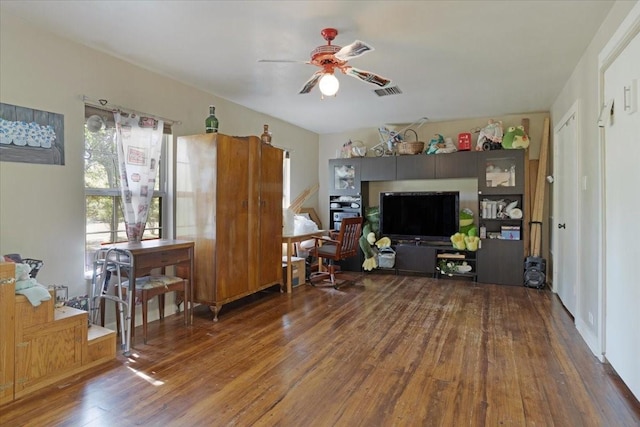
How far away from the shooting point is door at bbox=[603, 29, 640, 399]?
209 centimetres

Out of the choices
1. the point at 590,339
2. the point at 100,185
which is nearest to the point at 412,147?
the point at 590,339

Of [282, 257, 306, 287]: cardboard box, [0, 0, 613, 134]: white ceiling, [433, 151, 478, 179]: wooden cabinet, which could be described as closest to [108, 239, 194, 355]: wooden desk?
[282, 257, 306, 287]: cardboard box

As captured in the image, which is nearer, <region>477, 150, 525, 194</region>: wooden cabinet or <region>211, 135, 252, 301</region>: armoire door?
<region>211, 135, 252, 301</region>: armoire door

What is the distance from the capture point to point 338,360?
2.65 metres

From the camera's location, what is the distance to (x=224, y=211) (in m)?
3.59

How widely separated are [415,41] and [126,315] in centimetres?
322

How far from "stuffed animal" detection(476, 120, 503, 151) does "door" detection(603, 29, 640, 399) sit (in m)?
2.71

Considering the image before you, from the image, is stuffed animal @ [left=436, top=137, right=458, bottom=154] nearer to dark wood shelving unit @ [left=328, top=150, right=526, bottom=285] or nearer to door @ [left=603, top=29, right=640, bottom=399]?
dark wood shelving unit @ [left=328, top=150, right=526, bottom=285]

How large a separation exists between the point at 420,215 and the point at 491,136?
59.9 inches

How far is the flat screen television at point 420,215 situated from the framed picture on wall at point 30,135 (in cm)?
432

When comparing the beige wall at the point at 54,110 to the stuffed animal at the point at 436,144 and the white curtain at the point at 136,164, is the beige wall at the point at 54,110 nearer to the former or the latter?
the white curtain at the point at 136,164

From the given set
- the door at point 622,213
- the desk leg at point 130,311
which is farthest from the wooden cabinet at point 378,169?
the desk leg at point 130,311

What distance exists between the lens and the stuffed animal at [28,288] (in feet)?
7.22

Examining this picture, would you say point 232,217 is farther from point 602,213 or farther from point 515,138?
point 515,138
